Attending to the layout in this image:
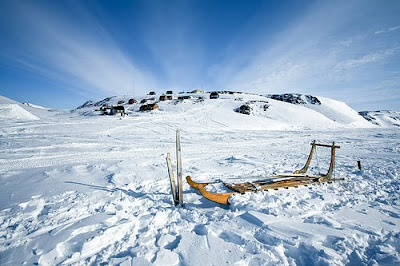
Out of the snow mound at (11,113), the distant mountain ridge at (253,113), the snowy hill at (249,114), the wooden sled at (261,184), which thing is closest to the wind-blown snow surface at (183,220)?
the wooden sled at (261,184)

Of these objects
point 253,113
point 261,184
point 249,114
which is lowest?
point 261,184

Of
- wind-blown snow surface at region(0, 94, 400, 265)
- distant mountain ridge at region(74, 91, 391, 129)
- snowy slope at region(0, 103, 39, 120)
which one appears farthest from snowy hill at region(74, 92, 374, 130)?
wind-blown snow surface at region(0, 94, 400, 265)

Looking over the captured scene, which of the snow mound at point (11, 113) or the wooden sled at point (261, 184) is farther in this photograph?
the snow mound at point (11, 113)

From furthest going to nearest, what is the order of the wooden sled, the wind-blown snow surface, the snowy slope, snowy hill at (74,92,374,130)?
snowy hill at (74,92,374,130), the snowy slope, the wooden sled, the wind-blown snow surface

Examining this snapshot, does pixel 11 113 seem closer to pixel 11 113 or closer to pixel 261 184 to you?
pixel 11 113

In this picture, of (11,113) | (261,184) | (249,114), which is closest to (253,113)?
(249,114)

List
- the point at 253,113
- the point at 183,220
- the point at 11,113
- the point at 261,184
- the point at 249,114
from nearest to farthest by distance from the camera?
the point at 183,220
the point at 261,184
the point at 11,113
the point at 249,114
the point at 253,113

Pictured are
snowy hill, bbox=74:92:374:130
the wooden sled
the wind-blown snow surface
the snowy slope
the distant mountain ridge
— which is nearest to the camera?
the wind-blown snow surface

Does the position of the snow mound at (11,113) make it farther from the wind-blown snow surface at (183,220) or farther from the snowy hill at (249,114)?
the wind-blown snow surface at (183,220)

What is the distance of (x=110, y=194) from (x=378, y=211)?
7.78 meters

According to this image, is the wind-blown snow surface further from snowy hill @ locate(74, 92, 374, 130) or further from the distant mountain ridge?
the distant mountain ridge

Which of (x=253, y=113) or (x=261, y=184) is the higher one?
(x=253, y=113)

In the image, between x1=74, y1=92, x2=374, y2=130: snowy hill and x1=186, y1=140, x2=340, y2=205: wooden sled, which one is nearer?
x1=186, y1=140, x2=340, y2=205: wooden sled

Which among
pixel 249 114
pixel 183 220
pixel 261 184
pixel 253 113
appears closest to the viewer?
pixel 183 220
